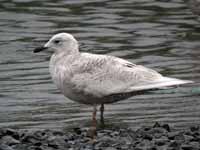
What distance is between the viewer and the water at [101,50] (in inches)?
489

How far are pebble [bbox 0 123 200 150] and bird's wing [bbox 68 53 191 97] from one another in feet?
1.61

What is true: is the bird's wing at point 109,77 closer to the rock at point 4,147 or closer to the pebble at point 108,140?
the pebble at point 108,140

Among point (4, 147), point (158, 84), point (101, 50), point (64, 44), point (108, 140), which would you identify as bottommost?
point (101, 50)

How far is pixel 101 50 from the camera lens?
1730 centimetres

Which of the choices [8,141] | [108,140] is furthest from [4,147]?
[108,140]

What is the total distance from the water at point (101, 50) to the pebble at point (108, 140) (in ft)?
4.10

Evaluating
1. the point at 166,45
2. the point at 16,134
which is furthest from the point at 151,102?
the point at 166,45

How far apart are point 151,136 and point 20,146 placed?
1.45 metres

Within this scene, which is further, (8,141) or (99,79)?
(99,79)

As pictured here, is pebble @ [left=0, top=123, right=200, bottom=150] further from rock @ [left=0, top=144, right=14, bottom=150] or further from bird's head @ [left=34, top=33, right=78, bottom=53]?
bird's head @ [left=34, top=33, right=78, bottom=53]

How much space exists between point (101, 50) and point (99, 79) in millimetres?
6754

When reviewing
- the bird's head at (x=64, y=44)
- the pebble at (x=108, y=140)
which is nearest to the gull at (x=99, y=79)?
the bird's head at (x=64, y=44)

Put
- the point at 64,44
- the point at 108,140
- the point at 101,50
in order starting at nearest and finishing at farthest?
the point at 108,140
the point at 64,44
the point at 101,50

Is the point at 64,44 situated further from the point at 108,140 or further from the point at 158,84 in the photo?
the point at 108,140
